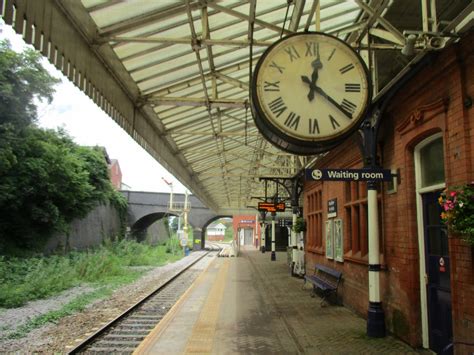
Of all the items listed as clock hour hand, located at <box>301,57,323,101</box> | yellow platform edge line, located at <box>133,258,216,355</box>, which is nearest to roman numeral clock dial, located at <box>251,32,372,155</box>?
clock hour hand, located at <box>301,57,323,101</box>

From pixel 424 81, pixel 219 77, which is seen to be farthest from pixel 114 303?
pixel 424 81

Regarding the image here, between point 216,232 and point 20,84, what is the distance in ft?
331

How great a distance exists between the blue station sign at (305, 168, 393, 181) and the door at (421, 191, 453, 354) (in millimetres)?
623

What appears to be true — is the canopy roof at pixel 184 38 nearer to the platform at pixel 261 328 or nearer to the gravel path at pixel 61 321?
the platform at pixel 261 328

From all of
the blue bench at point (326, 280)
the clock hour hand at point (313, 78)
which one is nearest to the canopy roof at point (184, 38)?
the clock hour hand at point (313, 78)

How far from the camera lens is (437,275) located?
5.62 metres

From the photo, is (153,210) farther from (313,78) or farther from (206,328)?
(313,78)

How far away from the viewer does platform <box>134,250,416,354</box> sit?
6145mm

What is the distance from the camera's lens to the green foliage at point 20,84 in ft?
55.2

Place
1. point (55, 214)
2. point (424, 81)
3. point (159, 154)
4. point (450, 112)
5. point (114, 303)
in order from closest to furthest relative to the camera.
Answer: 1. point (450, 112)
2. point (424, 81)
3. point (159, 154)
4. point (114, 303)
5. point (55, 214)

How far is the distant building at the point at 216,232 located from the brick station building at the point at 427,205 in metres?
108

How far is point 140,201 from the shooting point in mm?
44906

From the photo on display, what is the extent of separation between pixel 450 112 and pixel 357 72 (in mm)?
1479

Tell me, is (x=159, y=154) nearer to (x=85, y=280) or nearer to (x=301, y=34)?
(x=301, y=34)
